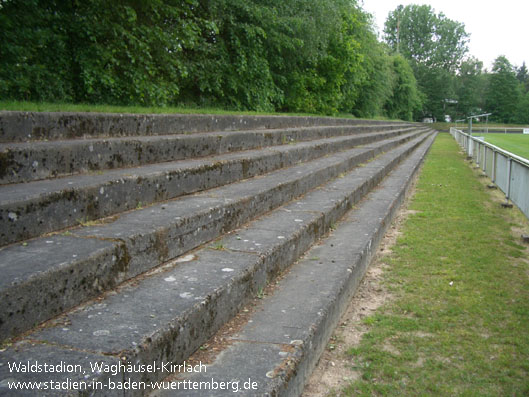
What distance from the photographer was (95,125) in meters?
4.05

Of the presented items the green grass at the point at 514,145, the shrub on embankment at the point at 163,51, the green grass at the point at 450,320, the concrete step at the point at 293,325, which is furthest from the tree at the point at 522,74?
the concrete step at the point at 293,325

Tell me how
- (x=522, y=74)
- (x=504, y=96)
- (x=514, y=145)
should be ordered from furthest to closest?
(x=522, y=74)
(x=504, y=96)
(x=514, y=145)

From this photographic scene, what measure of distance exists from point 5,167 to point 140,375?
68.8 inches

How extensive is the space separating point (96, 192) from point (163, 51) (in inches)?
229

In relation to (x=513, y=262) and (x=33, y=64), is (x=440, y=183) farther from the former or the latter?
(x=33, y=64)

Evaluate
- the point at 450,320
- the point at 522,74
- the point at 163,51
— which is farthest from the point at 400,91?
the point at 522,74

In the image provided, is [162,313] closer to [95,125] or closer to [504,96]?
[95,125]

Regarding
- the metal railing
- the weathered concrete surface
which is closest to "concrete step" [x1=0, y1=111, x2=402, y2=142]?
the weathered concrete surface

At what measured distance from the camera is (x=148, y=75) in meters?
7.65

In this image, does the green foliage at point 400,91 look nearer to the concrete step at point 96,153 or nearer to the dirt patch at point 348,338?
the concrete step at point 96,153

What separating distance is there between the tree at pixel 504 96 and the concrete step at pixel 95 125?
9114cm

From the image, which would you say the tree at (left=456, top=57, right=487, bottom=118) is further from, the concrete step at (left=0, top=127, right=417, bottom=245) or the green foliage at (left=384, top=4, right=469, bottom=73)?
the concrete step at (left=0, top=127, right=417, bottom=245)

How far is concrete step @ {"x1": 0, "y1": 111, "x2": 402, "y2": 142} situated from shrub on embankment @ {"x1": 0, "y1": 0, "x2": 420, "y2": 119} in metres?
1.80

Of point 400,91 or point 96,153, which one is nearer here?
point 96,153
